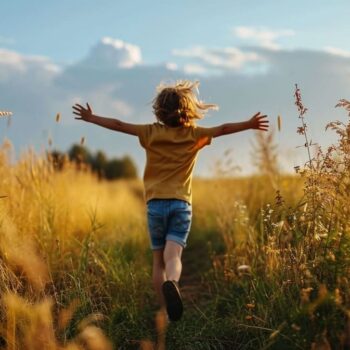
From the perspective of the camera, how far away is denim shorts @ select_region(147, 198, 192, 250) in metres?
4.94

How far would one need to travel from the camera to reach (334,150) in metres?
3.90

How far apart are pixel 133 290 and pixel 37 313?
1.75 meters

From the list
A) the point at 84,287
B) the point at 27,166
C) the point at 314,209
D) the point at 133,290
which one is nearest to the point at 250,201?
the point at 27,166

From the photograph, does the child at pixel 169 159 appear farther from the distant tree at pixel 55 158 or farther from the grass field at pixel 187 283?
the distant tree at pixel 55 158

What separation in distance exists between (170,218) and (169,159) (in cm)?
48

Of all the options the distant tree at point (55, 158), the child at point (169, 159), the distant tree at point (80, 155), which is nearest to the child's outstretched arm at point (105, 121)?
the child at point (169, 159)

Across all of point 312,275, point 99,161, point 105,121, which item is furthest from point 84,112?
point 99,161

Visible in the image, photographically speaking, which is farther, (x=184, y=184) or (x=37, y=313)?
(x=184, y=184)

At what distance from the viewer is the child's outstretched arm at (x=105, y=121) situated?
5.02m

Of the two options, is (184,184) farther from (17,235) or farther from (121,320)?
(17,235)

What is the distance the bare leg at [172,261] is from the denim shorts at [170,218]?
5 centimetres

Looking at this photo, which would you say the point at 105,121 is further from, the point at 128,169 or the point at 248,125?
the point at 128,169

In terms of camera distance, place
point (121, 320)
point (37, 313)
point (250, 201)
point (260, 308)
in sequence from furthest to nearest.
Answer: point (250, 201) → point (121, 320) → point (260, 308) → point (37, 313)

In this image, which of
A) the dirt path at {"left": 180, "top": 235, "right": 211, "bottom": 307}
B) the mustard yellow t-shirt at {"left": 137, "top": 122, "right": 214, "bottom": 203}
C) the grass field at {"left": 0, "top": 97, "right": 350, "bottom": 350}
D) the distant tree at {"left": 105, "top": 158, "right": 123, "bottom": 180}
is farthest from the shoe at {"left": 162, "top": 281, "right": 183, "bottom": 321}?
the distant tree at {"left": 105, "top": 158, "right": 123, "bottom": 180}
